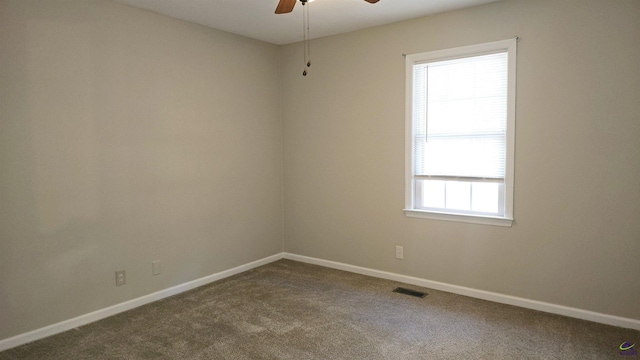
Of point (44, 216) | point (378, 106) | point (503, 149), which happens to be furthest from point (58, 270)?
point (503, 149)

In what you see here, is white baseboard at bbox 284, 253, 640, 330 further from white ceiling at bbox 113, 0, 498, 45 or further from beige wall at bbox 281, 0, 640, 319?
Answer: white ceiling at bbox 113, 0, 498, 45

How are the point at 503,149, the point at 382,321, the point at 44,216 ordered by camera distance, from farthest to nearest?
the point at 503,149 → the point at 382,321 → the point at 44,216

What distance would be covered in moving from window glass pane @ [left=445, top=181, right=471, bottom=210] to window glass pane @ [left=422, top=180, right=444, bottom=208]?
61 mm

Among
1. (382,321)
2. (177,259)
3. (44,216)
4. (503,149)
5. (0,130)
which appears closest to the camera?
(0,130)

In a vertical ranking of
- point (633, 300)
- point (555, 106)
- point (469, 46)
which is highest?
point (469, 46)

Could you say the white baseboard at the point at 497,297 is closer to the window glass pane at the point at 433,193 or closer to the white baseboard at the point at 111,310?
the window glass pane at the point at 433,193

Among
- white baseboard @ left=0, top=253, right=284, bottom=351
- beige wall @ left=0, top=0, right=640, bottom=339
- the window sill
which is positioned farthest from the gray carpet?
the window sill

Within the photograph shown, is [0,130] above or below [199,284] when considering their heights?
above

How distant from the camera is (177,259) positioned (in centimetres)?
394

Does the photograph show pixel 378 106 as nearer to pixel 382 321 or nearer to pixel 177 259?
pixel 382 321

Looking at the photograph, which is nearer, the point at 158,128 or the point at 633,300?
the point at 633,300

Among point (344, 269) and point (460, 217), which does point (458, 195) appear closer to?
point (460, 217)

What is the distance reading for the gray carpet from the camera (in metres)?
2.75

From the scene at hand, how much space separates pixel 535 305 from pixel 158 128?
3574 mm
